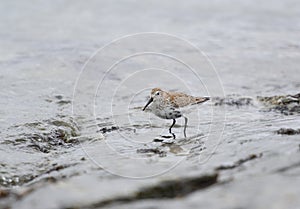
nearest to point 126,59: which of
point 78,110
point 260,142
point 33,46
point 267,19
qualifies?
point 33,46

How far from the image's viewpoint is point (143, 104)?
14.6 m

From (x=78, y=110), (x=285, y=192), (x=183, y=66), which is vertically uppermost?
(x=183, y=66)

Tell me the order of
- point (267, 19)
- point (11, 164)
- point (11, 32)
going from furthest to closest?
1. point (267, 19)
2. point (11, 32)
3. point (11, 164)

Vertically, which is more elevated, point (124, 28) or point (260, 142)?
point (124, 28)

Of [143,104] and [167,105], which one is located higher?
[143,104]

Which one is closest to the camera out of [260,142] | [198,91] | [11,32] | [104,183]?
[104,183]

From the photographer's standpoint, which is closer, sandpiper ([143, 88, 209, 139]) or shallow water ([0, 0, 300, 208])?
shallow water ([0, 0, 300, 208])

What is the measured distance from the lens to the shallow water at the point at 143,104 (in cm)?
640

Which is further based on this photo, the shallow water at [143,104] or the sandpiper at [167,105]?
the sandpiper at [167,105]

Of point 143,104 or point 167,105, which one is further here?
point 143,104

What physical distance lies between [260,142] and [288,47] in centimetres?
1292

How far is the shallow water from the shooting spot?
640 cm

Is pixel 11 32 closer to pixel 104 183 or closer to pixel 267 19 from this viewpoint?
pixel 267 19

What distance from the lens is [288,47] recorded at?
810 inches
